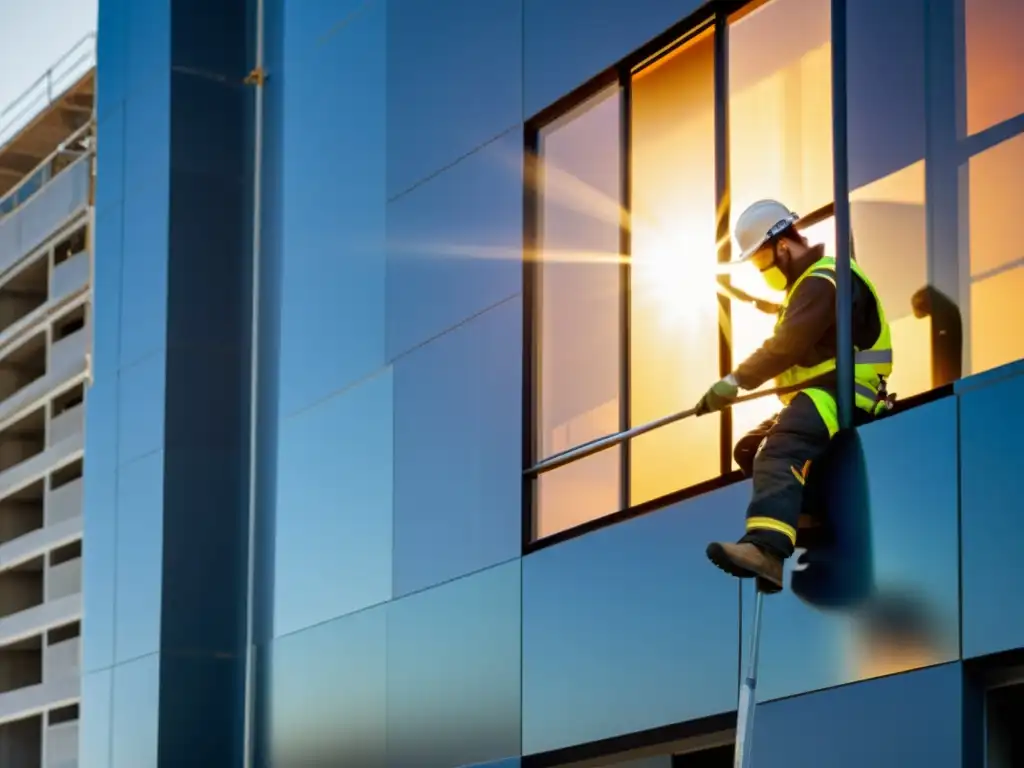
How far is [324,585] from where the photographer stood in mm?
19125

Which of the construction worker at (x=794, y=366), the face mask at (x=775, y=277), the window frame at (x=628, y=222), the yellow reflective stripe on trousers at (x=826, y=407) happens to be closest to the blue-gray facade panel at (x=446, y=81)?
the window frame at (x=628, y=222)

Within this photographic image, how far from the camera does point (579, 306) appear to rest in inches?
609

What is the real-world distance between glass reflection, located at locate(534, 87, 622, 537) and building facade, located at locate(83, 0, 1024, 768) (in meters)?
0.03

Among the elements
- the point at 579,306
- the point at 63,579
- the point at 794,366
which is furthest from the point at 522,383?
the point at 63,579

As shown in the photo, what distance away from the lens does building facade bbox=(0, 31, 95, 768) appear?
41562mm

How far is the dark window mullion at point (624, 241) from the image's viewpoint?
48.2ft

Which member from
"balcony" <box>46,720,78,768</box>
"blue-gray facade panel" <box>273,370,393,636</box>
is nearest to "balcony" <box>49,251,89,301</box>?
"balcony" <box>46,720,78,768</box>

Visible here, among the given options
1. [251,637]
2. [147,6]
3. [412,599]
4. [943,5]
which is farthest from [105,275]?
[943,5]

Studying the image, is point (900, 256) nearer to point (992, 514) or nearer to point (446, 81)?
point (992, 514)

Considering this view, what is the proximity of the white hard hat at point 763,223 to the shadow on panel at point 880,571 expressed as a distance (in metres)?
1.19

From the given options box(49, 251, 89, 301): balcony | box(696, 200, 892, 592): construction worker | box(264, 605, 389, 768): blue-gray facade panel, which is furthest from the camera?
box(49, 251, 89, 301): balcony

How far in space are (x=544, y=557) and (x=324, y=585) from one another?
446 centimetres

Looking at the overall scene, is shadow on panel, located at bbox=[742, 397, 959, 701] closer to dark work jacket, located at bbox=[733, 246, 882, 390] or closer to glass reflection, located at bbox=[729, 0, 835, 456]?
dark work jacket, located at bbox=[733, 246, 882, 390]

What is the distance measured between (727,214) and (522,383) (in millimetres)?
2678
